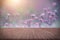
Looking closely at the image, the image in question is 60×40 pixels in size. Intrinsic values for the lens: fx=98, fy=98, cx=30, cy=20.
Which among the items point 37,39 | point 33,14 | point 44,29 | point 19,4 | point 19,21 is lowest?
point 37,39

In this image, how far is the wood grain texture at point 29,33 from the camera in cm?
172

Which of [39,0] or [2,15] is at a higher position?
[39,0]

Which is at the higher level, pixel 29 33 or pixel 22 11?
pixel 22 11

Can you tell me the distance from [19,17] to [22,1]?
295 millimetres

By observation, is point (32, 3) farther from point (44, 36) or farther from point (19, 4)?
point (44, 36)

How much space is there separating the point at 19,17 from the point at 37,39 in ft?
1.65

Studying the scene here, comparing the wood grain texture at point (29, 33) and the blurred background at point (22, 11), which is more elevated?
the blurred background at point (22, 11)

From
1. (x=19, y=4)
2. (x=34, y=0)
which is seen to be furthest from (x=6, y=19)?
(x=34, y=0)

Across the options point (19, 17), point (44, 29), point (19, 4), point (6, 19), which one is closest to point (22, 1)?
point (19, 4)

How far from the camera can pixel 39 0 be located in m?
1.77

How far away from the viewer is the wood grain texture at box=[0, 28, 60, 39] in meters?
1.72

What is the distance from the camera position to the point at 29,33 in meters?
1.73

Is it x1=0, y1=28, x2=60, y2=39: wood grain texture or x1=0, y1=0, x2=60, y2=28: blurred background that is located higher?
x1=0, y1=0, x2=60, y2=28: blurred background

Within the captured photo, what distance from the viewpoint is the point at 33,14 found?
1758mm
